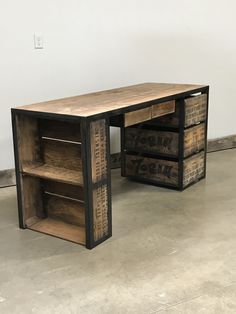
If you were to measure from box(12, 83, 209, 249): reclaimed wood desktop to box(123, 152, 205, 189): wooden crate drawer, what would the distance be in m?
0.45

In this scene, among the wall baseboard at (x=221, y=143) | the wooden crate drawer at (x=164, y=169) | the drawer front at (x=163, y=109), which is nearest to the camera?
the drawer front at (x=163, y=109)

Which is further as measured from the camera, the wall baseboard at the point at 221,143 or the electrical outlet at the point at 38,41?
the wall baseboard at the point at 221,143

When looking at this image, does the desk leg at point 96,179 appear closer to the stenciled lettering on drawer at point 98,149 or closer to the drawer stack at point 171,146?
the stenciled lettering on drawer at point 98,149

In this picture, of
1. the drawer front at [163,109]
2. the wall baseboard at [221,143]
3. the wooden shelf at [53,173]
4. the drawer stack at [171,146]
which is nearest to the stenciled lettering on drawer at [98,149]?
the wooden shelf at [53,173]

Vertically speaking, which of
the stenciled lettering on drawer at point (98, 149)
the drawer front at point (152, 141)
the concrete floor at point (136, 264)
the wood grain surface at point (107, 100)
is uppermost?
the wood grain surface at point (107, 100)

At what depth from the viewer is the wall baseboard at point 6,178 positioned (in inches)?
137

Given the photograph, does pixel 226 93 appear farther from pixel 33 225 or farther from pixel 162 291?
pixel 162 291

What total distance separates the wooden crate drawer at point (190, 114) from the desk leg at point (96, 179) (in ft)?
3.19

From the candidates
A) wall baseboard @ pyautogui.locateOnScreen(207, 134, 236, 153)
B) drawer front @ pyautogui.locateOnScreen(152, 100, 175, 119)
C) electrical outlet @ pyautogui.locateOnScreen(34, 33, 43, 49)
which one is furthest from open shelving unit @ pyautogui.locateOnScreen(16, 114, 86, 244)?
wall baseboard @ pyautogui.locateOnScreen(207, 134, 236, 153)

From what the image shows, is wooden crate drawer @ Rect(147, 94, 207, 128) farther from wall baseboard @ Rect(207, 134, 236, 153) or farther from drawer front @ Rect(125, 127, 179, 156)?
wall baseboard @ Rect(207, 134, 236, 153)

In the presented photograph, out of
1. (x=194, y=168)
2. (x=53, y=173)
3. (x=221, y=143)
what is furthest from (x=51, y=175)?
(x=221, y=143)

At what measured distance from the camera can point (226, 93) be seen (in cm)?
464

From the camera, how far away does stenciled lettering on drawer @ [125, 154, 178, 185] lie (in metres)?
3.40

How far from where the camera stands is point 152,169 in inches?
137
